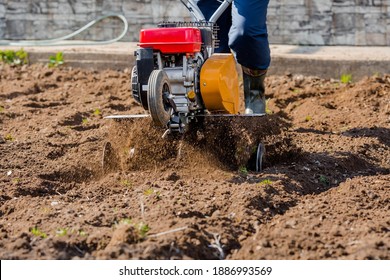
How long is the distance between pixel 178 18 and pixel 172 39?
15.5 feet

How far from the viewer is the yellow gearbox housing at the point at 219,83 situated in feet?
17.5

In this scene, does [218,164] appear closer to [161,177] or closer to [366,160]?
[161,177]

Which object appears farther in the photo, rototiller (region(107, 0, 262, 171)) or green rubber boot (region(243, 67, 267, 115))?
green rubber boot (region(243, 67, 267, 115))

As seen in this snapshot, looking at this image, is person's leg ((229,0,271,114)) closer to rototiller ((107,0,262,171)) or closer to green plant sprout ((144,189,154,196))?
rototiller ((107,0,262,171))

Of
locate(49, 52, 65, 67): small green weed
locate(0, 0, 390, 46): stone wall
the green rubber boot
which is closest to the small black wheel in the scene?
the green rubber boot

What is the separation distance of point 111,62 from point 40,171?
3809mm

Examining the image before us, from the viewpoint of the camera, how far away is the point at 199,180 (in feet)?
17.2

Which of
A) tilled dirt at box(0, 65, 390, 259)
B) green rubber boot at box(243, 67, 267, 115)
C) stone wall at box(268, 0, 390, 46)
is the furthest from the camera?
stone wall at box(268, 0, 390, 46)

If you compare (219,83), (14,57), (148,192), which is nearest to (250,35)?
(219,83)

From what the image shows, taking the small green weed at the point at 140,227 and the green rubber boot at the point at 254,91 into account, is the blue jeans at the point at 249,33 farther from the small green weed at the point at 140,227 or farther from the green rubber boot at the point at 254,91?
the small green weed at the point at 140,227

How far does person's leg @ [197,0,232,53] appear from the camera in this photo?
639cm

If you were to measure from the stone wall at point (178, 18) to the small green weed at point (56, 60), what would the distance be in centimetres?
86

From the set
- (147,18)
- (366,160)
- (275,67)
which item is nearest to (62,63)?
(147,18)

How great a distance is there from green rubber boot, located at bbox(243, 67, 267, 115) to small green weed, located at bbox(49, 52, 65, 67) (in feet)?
12.3
